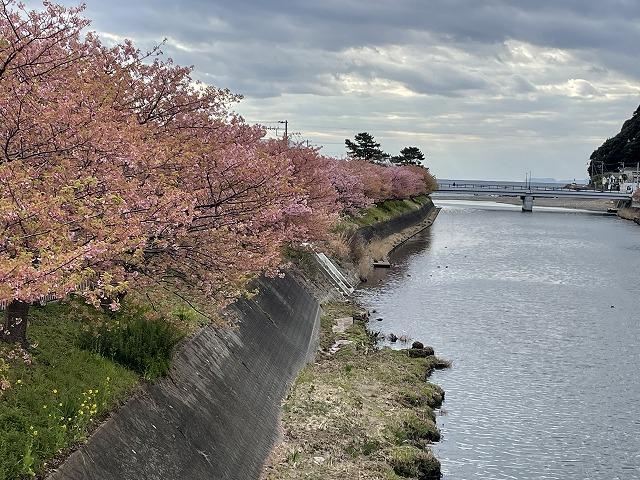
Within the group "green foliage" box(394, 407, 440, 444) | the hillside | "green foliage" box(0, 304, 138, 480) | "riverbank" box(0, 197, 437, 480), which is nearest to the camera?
"green foliage" box(0, 304, 138, 480)

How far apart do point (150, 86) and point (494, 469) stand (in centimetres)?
1558

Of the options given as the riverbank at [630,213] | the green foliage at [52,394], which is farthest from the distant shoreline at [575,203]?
the green foliage at [52,394]

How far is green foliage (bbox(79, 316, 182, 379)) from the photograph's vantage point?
1461cm

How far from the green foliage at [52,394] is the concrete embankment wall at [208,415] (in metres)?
0.34

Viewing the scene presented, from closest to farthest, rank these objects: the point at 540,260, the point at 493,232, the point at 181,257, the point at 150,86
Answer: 1. the point at 181,257
2. the point at 150,86
3. the point at 540,260
4. the point at 493,232

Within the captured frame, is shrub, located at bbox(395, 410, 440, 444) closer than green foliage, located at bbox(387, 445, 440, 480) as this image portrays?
No

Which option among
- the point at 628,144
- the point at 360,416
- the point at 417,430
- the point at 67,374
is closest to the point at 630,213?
the point at 628,144

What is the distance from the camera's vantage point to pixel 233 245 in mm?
16562

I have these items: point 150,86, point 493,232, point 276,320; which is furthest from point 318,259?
point 493,232

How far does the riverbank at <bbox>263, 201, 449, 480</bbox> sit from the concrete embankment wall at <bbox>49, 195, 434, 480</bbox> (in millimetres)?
700

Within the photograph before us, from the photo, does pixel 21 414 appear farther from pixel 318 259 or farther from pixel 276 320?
pixel 318 259

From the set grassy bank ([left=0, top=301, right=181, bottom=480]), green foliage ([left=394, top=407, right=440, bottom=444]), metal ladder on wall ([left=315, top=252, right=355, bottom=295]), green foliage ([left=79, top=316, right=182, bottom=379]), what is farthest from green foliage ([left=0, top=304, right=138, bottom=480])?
metal ladder on wall ([left=315, top=252, right=355, bottom=295])

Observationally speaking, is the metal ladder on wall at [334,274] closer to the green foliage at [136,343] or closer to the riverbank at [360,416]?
the riverbank at [360,416]

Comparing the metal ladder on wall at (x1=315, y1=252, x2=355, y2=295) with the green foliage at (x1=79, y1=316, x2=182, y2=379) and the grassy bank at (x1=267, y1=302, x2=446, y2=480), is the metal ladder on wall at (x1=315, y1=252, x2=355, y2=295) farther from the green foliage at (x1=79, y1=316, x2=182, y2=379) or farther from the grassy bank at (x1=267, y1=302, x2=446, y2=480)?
the green foliage at (x1=79, y1=316, x2=182, y2=379)
